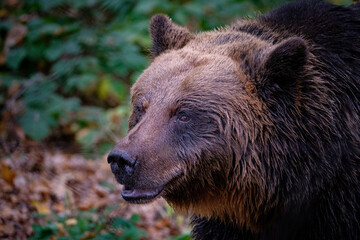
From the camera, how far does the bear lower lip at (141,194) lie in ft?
12.2

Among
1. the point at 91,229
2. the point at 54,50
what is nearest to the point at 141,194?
the point at 91,229

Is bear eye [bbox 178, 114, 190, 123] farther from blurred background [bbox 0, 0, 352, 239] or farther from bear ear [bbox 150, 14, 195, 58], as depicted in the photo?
blurred background [bbox 0, 0, 352, 239]

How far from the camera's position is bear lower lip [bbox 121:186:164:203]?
147 inches

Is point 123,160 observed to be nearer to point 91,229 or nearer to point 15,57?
point 91,229

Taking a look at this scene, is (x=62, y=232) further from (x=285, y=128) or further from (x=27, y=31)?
(x=27, y=31)

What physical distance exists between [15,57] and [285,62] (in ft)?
19.0

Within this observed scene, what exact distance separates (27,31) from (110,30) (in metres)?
1.59

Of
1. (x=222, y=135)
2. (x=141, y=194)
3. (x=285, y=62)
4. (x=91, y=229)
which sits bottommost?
(x=91, y=229)

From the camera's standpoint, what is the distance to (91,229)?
4.86m

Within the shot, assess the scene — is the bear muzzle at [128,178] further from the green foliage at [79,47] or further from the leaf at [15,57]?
the leaf at [15,57]

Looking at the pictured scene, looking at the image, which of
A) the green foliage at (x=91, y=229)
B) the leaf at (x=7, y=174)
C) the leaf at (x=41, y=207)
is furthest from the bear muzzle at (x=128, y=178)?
the leaf at (x=7, y=174)

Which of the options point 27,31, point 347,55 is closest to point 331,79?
point 347,55

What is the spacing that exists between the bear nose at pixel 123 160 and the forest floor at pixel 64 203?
116cm

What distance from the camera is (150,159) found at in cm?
357
